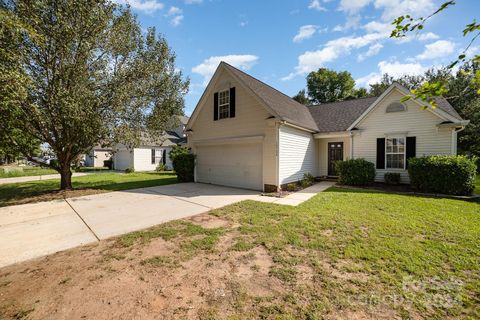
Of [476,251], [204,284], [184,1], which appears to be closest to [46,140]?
[184,1]

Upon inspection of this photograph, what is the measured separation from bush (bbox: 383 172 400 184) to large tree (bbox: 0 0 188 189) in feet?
41.0

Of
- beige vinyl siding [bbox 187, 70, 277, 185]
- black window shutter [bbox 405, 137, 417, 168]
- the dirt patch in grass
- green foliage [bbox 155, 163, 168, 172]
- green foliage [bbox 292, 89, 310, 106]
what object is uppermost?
green foliage [bbox 292, 89, 310, 106]

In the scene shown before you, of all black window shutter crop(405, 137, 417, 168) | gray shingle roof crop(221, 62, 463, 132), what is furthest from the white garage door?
black window shutter crop(405, 137, 417, 168)

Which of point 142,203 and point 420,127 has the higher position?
point 420,127

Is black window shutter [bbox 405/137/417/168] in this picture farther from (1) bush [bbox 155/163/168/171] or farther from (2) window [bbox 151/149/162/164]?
(2) window [bbox 151/149/162/164]

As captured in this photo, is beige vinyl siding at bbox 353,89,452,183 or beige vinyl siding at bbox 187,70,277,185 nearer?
beige vinyl siding at bbox 187,70,277,185

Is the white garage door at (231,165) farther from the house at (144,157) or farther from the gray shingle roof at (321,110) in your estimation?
the house at (144,157)

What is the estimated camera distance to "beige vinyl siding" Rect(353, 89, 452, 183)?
992 centimetres

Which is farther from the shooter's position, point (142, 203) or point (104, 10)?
point (104, 10)

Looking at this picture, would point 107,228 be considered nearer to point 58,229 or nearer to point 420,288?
point 58,229

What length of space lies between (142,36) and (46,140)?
688cm

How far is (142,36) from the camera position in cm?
1097

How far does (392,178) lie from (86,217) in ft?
43.1

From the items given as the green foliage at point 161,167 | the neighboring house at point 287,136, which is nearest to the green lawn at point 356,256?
the neighboring house at point 287,136
